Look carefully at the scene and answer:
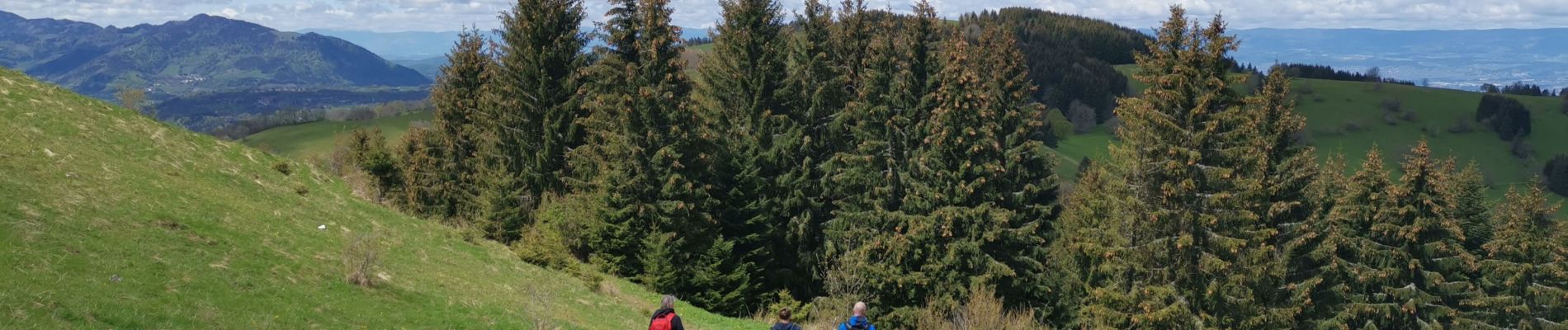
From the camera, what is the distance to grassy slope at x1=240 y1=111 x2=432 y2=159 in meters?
122

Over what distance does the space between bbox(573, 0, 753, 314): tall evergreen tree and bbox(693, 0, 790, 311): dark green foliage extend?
6.12 ft

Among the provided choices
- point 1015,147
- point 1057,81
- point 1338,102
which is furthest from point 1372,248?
point 1338,102

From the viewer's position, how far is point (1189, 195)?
26.3 m

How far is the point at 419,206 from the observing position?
138 ft

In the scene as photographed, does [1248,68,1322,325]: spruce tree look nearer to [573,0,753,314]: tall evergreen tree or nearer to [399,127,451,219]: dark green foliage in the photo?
[573,0,753,314]: tall evergreen tree

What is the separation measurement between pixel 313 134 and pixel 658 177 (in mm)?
120369

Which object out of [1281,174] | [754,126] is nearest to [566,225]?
[754,126]

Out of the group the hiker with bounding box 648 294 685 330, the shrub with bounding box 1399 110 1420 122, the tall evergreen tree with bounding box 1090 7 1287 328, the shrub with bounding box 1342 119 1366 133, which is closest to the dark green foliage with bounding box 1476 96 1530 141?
the shrub with bounding box 1399 110 1420 122

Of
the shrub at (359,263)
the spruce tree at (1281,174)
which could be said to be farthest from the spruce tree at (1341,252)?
the shrub at (359,263)

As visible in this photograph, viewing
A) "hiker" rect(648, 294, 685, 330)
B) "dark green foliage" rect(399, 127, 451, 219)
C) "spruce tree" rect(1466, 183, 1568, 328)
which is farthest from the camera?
"dark green foliage" rect(399, 127, 451, 219)

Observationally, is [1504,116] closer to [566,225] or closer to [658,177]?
[658,177]

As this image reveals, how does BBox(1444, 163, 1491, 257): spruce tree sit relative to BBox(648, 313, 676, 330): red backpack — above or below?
below

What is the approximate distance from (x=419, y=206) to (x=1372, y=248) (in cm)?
4010

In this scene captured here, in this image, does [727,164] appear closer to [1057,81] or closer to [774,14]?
[774,14]
